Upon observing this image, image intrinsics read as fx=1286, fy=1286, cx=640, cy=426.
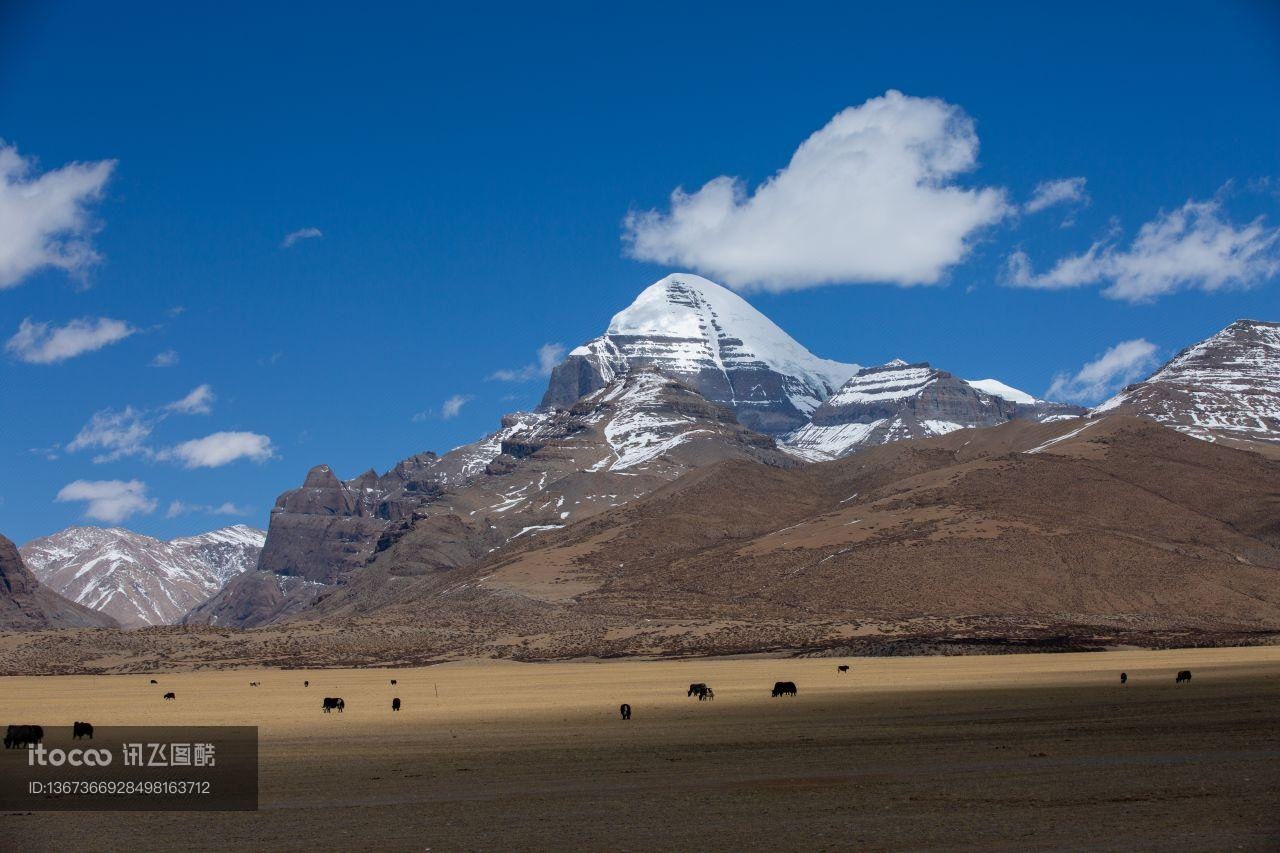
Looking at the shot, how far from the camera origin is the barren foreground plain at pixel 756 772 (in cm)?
2542

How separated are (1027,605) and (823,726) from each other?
12174 cm

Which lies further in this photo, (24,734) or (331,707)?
(331,707)

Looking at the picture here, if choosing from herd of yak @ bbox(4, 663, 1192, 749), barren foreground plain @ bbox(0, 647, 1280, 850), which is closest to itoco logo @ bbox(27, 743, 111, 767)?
herd of yak @ bbox(4, 663, 1192, 749)

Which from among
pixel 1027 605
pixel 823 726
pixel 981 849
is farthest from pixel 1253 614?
pixel 981 849

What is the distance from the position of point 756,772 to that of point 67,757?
22.8 m

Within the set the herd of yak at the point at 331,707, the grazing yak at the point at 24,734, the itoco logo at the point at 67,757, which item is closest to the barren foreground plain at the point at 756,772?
the herd of yak at the point at 331,707

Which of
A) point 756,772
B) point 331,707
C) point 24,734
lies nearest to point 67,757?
point 24,734

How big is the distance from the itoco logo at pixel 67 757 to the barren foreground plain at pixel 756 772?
5.25 m

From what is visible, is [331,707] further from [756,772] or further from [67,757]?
[756,772]

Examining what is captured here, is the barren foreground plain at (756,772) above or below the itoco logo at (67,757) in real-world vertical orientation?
below

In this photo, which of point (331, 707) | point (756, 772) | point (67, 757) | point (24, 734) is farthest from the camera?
point (331, 707)

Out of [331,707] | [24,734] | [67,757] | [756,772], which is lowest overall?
[756,772]

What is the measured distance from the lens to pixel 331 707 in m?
63.8

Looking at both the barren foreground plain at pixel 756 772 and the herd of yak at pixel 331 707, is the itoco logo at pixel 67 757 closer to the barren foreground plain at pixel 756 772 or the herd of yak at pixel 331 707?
the herd of yak at pixel 331 707
